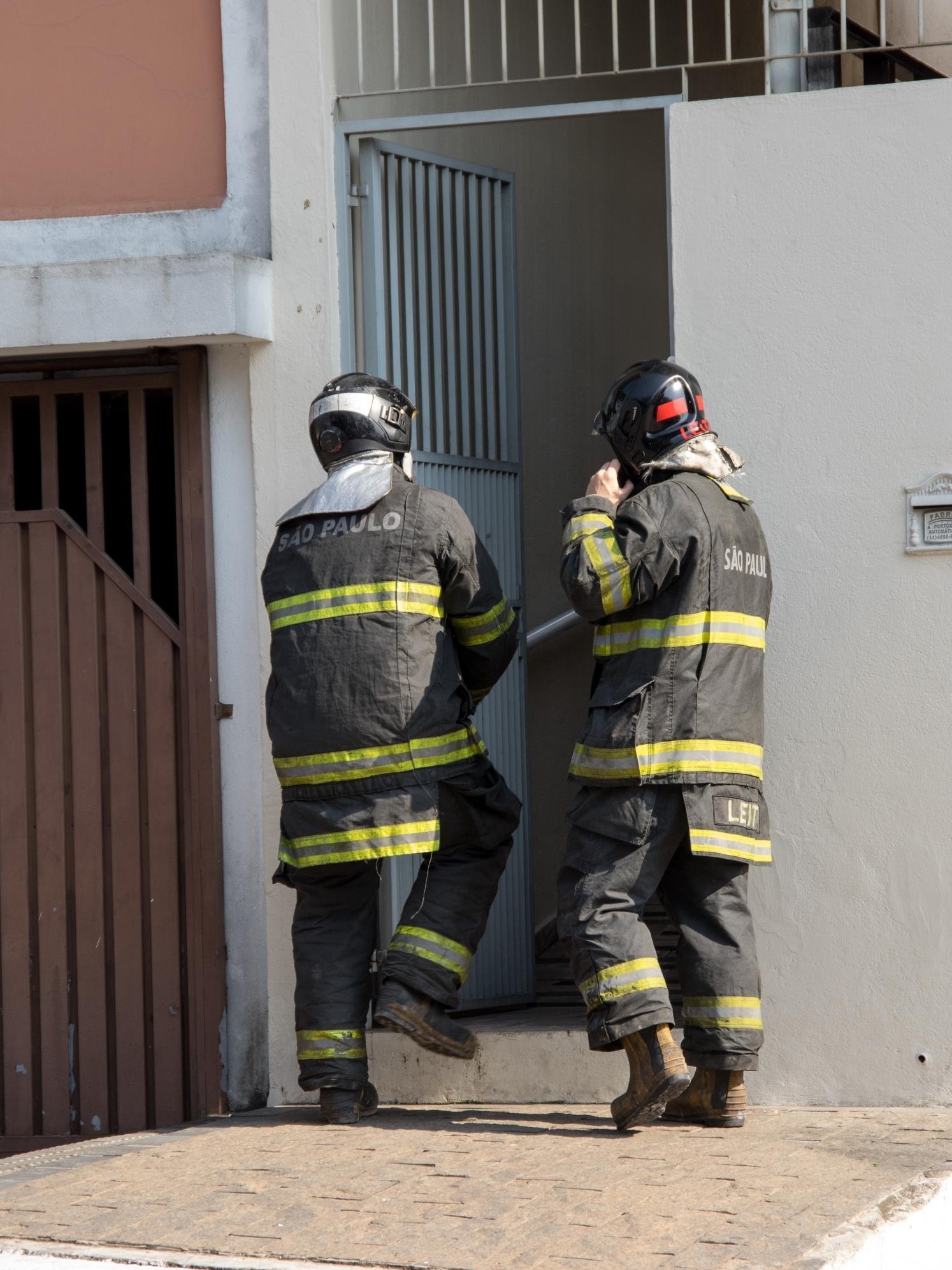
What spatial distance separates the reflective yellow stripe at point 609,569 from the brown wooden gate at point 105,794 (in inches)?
66.2

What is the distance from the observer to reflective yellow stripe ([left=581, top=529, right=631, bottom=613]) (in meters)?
4.36

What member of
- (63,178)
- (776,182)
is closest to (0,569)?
(63,178)

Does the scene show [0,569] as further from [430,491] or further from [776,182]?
[776,182]

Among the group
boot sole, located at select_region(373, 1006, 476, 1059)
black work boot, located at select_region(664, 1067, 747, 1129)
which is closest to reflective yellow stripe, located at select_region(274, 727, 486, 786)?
boot sole, located at select_region(373, 1006, 476, 1059)

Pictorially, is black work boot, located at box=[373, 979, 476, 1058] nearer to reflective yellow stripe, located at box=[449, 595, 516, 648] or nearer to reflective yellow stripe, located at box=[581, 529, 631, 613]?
reflective yellow stripe, located at box=[449, 595, 516, 648]

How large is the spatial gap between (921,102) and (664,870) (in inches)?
92.0

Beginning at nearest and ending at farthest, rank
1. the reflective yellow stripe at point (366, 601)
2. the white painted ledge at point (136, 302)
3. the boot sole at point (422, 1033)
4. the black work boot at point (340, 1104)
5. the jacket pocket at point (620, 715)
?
1. the jacket pocket at point (620, 715)
2. the boot sole at point (422, 1033)
3. the reflective yellow stripe at point (366, 601)
4. the black work boot at point (340, 1104)
5. the white painted ledge at point (136, 302)

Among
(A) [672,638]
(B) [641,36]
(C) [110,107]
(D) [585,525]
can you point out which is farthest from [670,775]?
(B) [641,36]

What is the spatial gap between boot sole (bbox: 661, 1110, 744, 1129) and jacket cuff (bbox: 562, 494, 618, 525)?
1.62 metres

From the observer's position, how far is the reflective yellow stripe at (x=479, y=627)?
489 cm

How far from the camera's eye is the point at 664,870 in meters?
4.51

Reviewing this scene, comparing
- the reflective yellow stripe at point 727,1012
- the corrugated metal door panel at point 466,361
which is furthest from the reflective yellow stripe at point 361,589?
the reflective yellow stripe at point 727,1012

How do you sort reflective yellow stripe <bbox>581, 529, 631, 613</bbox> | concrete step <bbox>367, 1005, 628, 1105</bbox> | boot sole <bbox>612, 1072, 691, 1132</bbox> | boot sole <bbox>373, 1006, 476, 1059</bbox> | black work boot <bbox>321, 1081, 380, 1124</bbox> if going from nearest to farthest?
boot sole <bbox>612, 1072, 691, 1132</bbox> → reflective yellow stripe <bbox>581, 529, 631, 613</bbox> → boot sole <bbox>373, 1006, 476, 1059</bbox> → black work boot <bbox>321, 1081, 380, 1124</bbox> → concrete step <bbox>367, 1005, 628, 1105</bbox>

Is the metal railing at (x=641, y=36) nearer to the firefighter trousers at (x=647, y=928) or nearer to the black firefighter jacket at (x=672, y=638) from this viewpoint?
the black firefighter jacket at (x=672, y=638)
